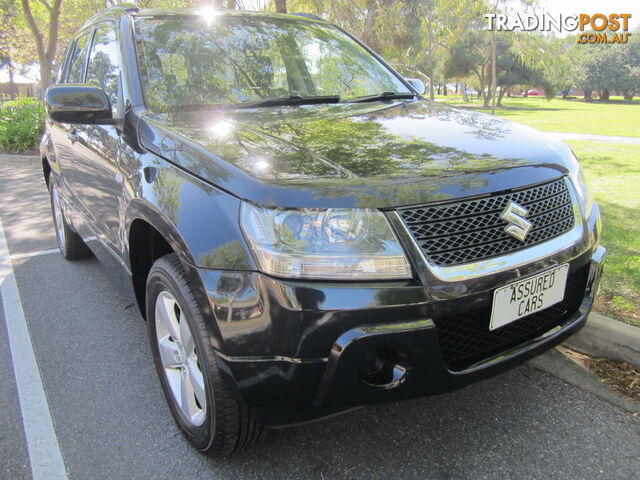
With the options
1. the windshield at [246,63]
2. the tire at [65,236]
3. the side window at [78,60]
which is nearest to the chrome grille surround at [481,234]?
the windshield at [246,63]

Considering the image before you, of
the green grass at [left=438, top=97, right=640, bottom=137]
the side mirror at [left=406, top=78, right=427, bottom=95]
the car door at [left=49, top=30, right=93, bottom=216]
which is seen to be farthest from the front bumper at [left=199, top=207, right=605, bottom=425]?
the green grass at [left=438, top=97, right=640, bottom=137]

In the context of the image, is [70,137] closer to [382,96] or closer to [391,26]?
[382,96]

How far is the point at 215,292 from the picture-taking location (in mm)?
1593

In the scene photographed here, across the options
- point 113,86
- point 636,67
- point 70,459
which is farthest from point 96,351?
point 636,67

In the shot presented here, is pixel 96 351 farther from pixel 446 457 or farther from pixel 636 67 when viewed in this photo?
pixel 636 67

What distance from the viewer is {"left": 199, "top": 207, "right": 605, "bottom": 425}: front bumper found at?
1.45 m

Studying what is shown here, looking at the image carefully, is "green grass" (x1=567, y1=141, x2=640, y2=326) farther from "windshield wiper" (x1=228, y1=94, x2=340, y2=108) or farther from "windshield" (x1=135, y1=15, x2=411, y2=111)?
"windshield wiper" (x1=228, y1=94, x2=340, y2=108)

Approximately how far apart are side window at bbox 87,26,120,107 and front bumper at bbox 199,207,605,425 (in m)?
1.59

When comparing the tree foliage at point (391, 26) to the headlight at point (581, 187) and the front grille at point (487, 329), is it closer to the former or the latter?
the headlight at point (581, 187)

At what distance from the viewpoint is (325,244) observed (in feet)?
4.90

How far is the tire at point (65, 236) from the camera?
4155 millimetres

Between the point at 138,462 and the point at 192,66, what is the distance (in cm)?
186

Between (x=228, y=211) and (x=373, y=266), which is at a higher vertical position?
(x=228, y=211)

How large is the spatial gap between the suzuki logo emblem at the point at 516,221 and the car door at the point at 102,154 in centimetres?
165
